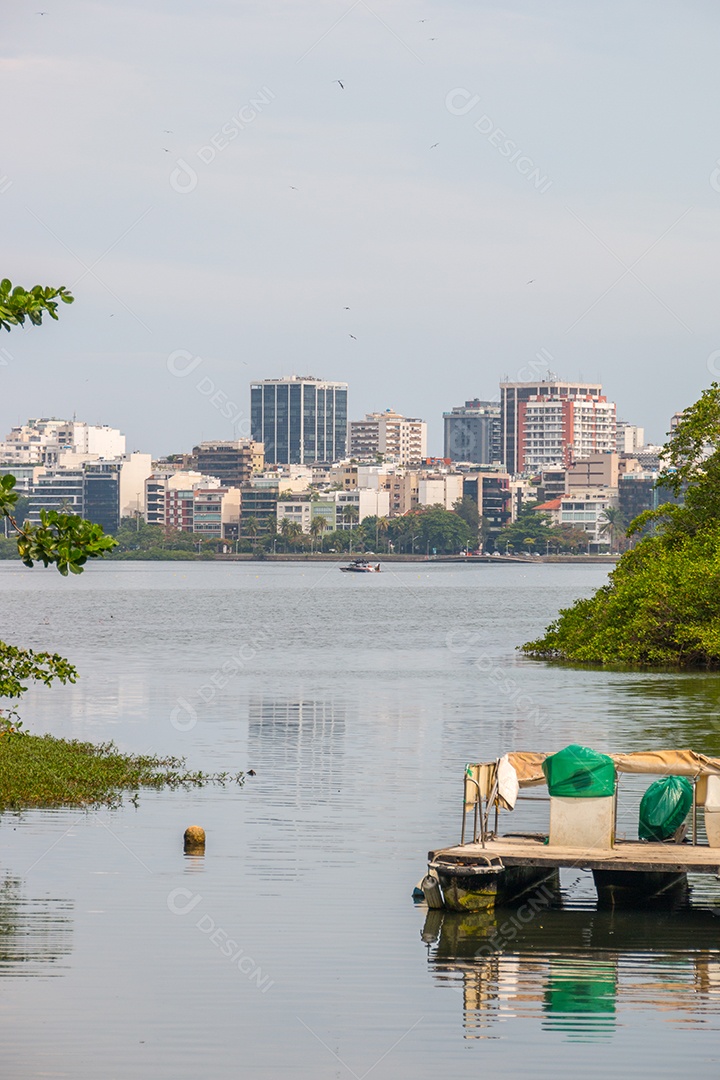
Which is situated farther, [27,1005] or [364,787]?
[364,787]

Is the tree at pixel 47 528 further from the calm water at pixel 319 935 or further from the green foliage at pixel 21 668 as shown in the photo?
the calm water at pixel 319 935

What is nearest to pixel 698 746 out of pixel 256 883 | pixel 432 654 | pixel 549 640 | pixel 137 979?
pixel 256 883

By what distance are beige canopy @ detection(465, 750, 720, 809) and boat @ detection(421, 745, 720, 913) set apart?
13mm

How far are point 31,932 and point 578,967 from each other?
6241 mm

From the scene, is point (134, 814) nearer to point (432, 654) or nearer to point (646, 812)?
point (646, 812)

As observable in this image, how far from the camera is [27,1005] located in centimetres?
1580

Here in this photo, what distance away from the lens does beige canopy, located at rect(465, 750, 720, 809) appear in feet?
67.4

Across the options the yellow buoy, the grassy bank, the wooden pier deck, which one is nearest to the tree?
the wooden pier deck

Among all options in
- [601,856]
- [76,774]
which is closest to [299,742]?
[76,774]

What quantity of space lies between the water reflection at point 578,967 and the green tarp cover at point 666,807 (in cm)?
148

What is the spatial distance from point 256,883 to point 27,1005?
6.19m

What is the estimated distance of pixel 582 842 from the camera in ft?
66.0

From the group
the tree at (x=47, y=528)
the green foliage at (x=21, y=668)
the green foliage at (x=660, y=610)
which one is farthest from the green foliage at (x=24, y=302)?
the green foliage at (x=660, y=610)

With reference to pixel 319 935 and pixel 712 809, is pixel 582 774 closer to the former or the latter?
pixel 712 809
